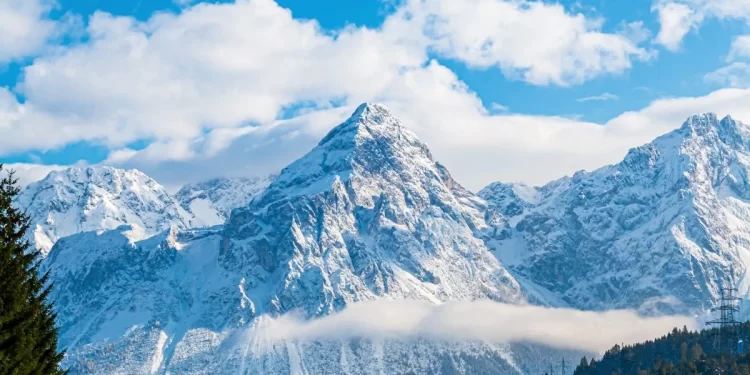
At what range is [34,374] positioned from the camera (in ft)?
157

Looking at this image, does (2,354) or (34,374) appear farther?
(34,374)

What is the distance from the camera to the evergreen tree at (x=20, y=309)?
4581cm

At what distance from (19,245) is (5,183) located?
9.39 ft

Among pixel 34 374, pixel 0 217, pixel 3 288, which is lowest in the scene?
pixel 34 374

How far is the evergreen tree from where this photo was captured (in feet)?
150

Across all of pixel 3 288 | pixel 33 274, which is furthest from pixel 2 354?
pixel 33 274

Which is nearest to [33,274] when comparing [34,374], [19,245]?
[19,245]

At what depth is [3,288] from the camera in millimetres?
46531

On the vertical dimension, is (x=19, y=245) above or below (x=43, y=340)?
above

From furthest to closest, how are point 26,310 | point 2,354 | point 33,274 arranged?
point 33,274 < point 26,310 < point 2,354

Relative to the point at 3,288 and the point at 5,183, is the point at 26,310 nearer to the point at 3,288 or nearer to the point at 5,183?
the point at 3,288

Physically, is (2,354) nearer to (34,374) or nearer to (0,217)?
(34,374)

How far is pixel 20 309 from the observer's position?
4678cm

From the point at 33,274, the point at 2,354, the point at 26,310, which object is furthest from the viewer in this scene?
the point at 33,274
